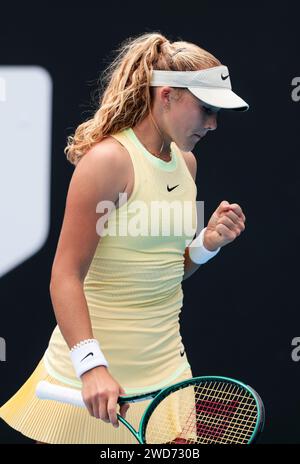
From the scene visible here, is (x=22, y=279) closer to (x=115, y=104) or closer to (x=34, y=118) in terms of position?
(x=34, y=118)

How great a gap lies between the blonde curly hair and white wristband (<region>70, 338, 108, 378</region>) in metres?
0.48

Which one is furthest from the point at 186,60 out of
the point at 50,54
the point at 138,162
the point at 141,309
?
the point at 50,54

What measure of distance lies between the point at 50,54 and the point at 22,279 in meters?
0.76

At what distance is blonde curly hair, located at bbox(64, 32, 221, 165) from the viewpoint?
9.10 feet

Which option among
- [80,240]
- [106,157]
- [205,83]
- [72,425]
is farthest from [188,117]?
[72,425]

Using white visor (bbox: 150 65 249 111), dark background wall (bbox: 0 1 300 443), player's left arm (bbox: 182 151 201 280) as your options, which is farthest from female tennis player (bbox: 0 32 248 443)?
dark background wall (bbox: 0 1 300 443)

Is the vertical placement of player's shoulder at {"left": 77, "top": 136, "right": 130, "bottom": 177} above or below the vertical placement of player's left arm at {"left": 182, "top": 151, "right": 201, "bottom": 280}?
above

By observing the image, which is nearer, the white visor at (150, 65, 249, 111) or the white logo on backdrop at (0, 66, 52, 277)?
the white visor at (150, 65, 249, 111)

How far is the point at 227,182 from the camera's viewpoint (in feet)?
13.3

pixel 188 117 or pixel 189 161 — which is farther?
pixel 189 161

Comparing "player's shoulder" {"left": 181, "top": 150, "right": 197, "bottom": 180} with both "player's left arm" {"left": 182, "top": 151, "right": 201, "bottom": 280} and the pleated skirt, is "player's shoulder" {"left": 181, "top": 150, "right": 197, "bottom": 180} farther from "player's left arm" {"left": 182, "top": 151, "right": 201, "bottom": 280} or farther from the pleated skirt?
the pleated skirt

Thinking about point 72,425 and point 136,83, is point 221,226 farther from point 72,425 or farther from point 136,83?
point 72,425

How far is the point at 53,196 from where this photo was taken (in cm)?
400

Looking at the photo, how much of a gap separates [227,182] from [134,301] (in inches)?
53.8
